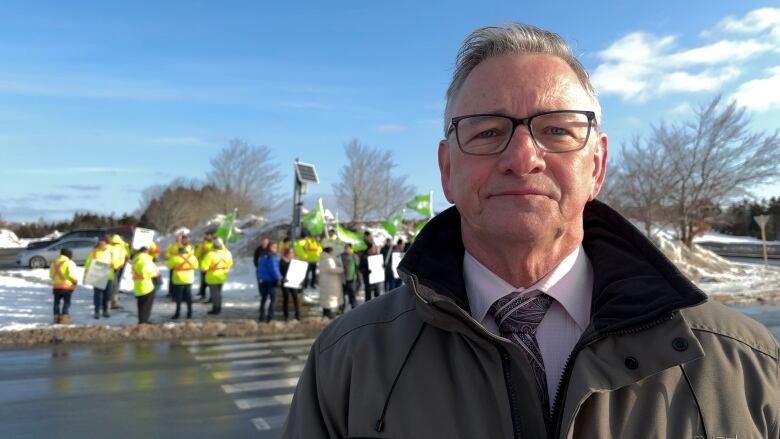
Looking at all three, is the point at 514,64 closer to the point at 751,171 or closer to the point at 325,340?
the point at 325,340

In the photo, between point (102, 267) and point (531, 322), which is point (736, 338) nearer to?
point (531, 322)

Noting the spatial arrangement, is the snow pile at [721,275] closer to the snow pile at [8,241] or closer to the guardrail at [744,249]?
the guardrail at [744,249]

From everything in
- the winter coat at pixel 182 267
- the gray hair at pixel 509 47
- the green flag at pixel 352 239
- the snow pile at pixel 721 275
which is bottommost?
the snow pile at pixel 721 275

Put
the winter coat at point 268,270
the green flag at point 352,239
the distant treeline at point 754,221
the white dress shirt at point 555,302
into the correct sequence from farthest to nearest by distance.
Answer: the distant treeline at point 754,221 → the green flag at point 352,239 → the winter coat at point 268,270 → the white dress shirt at point 555,302

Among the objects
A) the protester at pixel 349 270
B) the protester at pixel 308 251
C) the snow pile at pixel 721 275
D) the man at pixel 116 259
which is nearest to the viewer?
the man at pixel 116 259

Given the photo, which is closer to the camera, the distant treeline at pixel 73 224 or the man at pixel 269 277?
the man at pixel 269 277

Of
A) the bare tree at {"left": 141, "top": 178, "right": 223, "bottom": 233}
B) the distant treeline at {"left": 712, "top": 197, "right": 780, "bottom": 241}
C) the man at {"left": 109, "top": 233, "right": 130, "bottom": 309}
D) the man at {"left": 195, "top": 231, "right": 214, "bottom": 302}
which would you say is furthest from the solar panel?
the distant treeline at {"left": 712, "top": 197, "right": 780, "bottom": 241}

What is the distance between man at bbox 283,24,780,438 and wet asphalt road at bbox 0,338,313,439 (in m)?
4.41

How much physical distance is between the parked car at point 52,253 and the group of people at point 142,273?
12.0 metres

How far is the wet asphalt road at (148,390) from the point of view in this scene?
18.8 feet

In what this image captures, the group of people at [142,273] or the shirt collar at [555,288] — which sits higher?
the shirt collar at [555,288]

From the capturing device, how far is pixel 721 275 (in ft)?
79.1

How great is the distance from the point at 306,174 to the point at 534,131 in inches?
576

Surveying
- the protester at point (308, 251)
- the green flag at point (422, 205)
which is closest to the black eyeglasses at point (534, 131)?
the protester at point (308, 251)
